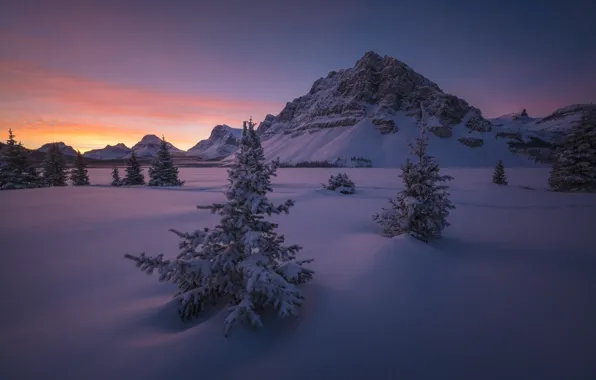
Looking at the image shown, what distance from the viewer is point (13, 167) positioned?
26.5 meters

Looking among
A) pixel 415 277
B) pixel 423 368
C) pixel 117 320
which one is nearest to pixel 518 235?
pixel 415 277

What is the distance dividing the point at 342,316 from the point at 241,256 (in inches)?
94.9

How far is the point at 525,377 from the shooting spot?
11.2 feet

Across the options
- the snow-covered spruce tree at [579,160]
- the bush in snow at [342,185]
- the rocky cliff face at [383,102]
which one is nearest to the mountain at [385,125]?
the rocky cliff face at [383,102]

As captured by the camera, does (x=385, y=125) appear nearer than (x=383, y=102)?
Yes

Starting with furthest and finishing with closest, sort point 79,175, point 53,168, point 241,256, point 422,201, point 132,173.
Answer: point 79,175, point 132,173, point 53,168, point 422,201, point 241,256

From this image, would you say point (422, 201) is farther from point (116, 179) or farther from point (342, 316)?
point (116, 179)

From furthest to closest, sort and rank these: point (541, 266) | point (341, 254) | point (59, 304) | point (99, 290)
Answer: point (341, 254) → point (541, 266) → point (99, 290) → point (59, 304)

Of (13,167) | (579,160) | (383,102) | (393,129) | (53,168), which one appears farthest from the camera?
(383,102)

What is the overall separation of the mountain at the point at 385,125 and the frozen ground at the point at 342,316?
307 ft

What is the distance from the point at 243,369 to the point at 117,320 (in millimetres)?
3086

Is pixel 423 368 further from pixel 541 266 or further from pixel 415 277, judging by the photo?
pixel 541 266

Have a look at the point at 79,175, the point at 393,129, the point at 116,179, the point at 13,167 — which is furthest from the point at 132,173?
the point at 393,129

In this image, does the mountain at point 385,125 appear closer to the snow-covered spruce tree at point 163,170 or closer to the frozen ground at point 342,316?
the snow-covered spruce tree at point 163,170
